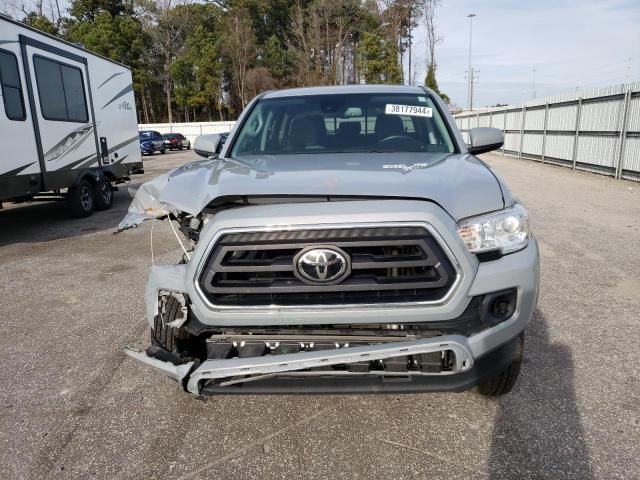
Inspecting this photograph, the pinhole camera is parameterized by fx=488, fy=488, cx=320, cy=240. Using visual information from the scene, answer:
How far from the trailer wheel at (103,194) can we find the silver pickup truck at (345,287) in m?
8.71

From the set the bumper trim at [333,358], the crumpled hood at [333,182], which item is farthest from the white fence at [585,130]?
the bumper trim at [333,358]

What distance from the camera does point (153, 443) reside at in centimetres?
251

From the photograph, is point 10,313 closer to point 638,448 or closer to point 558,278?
point 638,448

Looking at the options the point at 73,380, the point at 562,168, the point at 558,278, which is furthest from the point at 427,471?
the point at 562,168

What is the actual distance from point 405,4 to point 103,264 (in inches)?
1853

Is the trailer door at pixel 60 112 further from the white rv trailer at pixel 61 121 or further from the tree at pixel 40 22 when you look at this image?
the tree at pixel 40 22

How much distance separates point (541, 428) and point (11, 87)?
825 centimetres

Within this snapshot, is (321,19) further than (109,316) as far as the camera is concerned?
Yes

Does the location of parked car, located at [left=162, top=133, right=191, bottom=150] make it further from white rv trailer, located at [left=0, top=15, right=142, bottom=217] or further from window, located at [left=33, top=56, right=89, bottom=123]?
window, located at [left=33, top=56, right=89, bottom=123]

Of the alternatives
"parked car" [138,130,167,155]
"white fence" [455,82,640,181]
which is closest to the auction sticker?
"white fence" [455,82,640,181]

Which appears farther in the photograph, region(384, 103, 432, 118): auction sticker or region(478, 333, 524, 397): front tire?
region(384, 103, 432, 118): auction sticker

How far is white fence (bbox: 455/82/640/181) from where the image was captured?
1242cm

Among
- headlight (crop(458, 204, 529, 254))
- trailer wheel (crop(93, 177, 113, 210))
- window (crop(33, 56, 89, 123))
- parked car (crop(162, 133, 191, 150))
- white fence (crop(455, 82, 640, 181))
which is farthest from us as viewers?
parked car (crop(162, 133, 191, 150))

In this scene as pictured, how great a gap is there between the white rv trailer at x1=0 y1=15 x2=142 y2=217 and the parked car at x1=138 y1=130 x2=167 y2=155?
2156cm
